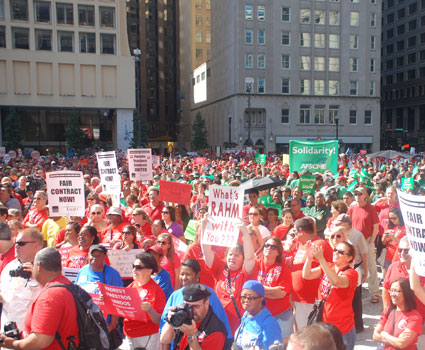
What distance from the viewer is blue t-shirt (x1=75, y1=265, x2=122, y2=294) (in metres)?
4.94

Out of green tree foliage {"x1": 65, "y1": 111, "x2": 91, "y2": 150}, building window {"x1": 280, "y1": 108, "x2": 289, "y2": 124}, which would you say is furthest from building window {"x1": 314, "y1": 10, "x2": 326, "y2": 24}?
green tree foliage {"x1": 65, "y1": 111, "x2": 91, "y2": 150}

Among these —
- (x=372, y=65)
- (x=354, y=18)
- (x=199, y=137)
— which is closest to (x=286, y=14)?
(x=354, y=18)

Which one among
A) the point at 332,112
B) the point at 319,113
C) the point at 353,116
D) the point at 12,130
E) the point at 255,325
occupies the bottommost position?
the point at 255,325

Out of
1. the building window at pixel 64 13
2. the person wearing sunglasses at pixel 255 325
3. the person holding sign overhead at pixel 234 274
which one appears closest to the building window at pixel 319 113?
the building window at pixel 64 13

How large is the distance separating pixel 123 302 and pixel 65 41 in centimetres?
5074

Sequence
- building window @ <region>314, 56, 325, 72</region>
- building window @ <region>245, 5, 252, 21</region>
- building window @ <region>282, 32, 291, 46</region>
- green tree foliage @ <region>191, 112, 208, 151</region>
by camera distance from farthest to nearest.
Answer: green tree foliage @ <region>191, 112, 208, 151</region> < building window @ <region>314, 56, 325, 72</region> < building window @ <region>282, 32, 291, 46</region> < building window @ <region>245, 5, 252, 21</region>

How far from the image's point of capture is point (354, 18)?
60.4 meters

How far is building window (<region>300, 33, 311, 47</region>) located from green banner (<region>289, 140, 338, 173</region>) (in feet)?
158

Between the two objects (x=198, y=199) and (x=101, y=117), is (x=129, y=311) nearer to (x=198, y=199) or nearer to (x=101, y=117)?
(x=198, y=199)

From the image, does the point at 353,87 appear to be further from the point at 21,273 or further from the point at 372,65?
the point at 21,273

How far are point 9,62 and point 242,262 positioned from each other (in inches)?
1958

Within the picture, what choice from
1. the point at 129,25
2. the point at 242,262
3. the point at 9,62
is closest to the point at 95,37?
the point at 9,62

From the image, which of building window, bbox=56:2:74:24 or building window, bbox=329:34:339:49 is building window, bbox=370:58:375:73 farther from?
building window, bbox=56:2:74:24

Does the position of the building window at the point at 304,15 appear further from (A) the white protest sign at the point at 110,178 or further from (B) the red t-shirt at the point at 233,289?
(B) the red t-shirt at the point at 233,289
